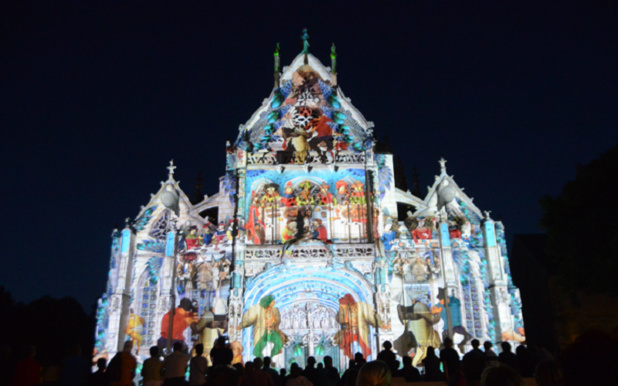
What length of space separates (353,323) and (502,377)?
22.8m

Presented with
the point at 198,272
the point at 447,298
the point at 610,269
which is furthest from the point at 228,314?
the point at 610,269

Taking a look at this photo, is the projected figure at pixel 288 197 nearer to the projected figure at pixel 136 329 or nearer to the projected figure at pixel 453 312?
the projected figure at pixel 453 312

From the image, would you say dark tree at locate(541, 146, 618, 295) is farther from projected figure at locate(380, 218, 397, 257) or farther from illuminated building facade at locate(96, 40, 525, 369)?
projected figure at locate(380, 218, 397, 257)

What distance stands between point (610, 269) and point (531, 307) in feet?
47.4

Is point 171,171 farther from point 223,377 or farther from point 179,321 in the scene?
point 223,377

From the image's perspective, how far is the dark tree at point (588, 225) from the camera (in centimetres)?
2064

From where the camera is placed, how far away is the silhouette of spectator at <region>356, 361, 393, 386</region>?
14.5 ft

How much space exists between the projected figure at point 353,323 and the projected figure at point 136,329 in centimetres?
958

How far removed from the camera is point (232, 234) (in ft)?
85.8

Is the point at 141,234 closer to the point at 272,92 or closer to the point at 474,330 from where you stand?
the point at 272,92

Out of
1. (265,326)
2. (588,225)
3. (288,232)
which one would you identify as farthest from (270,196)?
(588,225)

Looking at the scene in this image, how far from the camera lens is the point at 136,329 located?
25344 mm

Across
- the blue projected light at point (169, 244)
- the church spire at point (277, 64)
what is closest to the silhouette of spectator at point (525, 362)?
the blue projected light at point (169, 244)

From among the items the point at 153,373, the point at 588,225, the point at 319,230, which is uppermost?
the point at 319,230
